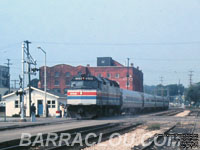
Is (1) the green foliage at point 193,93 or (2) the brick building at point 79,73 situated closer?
(2) the brick building at point 79,73

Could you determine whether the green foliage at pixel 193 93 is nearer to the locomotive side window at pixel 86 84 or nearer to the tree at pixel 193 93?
the tree at pixel 193 93

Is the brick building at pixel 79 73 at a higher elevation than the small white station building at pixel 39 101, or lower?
higher

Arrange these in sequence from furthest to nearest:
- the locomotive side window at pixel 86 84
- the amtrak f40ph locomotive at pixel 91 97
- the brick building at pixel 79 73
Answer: the brick building at pixel 79 73 < the locomotive side window at pixel 86 84 < the amtrak f40ph locomotive at pixel 91 97

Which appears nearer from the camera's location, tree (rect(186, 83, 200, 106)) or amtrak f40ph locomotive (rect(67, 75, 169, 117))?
amtrak f40ph locomotive (rect(67, 75, 169, 117))

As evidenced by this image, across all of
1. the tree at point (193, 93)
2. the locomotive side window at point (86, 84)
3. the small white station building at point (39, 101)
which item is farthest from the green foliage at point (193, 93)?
the locomotive side window at point (86, 84)

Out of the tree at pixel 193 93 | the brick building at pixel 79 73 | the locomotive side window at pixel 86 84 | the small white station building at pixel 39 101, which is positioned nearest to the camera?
the locomotive side window at pixel 86 84

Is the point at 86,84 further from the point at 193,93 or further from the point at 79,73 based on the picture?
the point at 193,93

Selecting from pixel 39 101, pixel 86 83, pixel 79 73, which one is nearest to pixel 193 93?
pixel 79 73

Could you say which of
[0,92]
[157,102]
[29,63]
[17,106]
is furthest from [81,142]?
[0,92]

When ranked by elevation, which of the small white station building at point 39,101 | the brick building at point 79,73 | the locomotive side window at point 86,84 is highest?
the brick building at point 79,73

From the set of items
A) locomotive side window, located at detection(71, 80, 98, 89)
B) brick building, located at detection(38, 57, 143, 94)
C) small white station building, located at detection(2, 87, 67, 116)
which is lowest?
small white station building, located at detection(2, 87, 67, 116)

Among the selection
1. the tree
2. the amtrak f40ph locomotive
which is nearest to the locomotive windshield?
the amtrak f40ph locomotive

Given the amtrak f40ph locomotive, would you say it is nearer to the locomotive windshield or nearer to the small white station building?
the locomotive windshield

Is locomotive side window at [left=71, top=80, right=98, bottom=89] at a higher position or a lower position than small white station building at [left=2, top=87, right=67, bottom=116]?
higher
